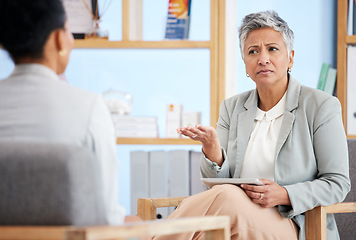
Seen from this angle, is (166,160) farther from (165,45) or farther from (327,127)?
(327,127)

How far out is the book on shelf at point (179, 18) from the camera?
10.6ft

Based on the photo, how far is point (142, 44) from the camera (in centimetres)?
325

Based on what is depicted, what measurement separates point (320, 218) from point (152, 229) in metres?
1.09

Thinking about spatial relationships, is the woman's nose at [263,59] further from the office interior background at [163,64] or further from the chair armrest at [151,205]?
the office interior background at [163,64]

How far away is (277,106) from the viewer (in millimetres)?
2363

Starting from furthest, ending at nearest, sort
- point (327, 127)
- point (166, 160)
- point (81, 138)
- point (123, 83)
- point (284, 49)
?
1. point (123, 83)
2. point (166, 160)
3. point (284, 49)
4. point (327, 127)
5. point (81, 138)

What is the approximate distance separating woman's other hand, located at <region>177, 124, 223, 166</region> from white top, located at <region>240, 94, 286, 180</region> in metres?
0.14

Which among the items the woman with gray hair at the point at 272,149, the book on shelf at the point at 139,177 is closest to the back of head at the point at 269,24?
the woman with gray hair at the point at 272,149

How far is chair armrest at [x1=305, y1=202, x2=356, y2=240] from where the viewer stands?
2.01 metres

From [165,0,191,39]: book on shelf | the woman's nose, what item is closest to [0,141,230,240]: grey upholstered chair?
the woman's nose

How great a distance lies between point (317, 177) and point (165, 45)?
1.43 m

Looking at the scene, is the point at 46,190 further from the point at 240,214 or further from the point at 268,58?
the point at 268,58

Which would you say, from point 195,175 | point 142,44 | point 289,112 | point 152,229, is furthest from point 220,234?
point 142,44

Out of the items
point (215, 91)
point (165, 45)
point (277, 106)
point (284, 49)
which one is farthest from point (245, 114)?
point (165, 45)
